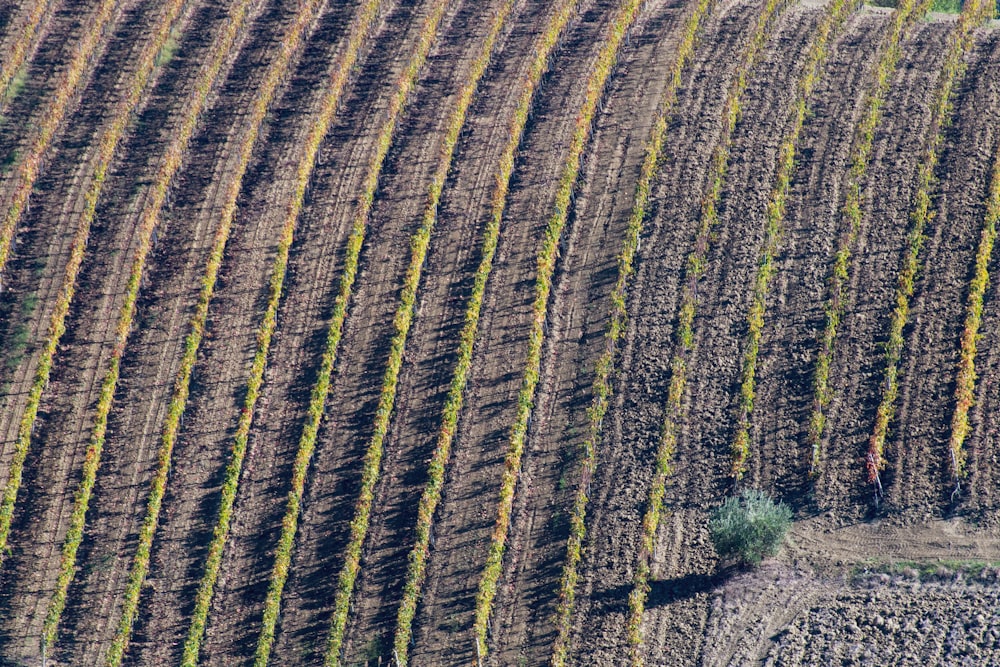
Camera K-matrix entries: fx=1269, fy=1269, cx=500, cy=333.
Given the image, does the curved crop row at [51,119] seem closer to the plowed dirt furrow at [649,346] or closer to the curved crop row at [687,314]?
the plowed dirt furrow at [649,346]

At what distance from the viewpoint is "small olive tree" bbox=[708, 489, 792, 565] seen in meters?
38.0

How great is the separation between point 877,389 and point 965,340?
3.78 m

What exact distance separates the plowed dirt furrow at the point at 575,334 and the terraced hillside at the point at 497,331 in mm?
131

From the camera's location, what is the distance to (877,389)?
140ft

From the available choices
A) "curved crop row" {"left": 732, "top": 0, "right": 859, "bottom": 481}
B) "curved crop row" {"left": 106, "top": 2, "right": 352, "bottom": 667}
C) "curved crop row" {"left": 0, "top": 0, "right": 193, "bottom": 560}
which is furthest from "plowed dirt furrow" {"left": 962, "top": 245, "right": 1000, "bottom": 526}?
"curved crop row" {"left": 0, "top": 0, "right": 193, "bottom": 560}

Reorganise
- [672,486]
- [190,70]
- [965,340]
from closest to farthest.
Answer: [672,486]
[965,340]
[190,70]

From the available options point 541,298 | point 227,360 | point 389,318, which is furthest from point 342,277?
point 541,298

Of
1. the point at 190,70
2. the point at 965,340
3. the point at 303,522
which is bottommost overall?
the point at 303,522

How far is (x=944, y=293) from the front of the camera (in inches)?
1793

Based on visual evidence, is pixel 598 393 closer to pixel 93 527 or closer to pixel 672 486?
pixel 672 486

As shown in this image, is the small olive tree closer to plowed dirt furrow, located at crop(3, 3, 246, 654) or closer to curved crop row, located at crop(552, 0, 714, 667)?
curved crop row, located at crop(552, 0, 714, 667)

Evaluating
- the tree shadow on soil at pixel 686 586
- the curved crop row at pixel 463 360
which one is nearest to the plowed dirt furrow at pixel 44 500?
the curved crop row at pixel 463 360

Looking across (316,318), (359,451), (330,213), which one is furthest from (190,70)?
(359,451)

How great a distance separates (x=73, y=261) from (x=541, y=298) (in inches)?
712
